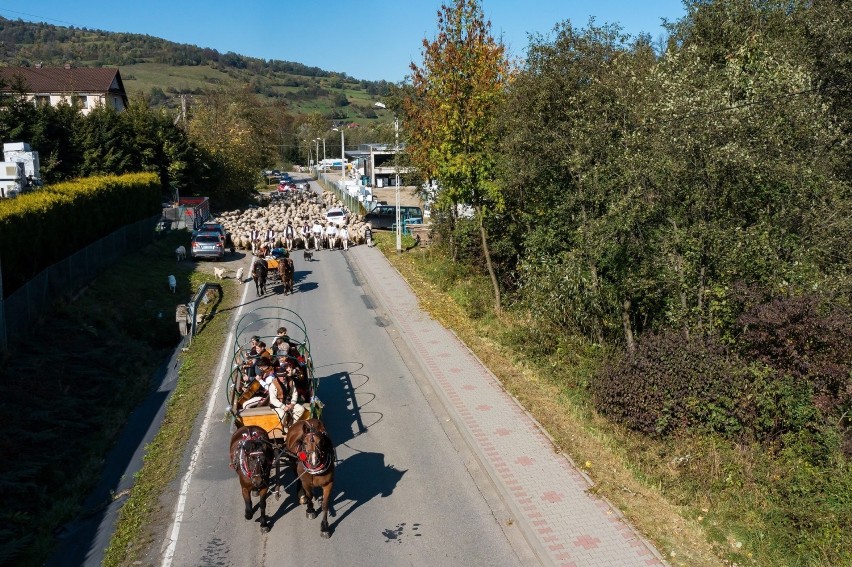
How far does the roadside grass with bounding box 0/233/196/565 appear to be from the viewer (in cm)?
1007

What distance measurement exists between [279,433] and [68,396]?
586 centimetres

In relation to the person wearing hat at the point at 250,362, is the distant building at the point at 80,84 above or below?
above

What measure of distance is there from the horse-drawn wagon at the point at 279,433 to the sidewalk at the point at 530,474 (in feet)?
9.37

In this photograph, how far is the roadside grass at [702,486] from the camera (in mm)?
8766

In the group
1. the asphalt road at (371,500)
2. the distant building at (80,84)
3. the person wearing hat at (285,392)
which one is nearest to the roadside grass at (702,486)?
the asphalt road at (371,500)

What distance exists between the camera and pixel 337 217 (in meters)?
43.5

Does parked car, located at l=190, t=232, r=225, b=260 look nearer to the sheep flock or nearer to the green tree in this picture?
the sheep flock

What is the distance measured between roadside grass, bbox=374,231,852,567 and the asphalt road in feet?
6.00

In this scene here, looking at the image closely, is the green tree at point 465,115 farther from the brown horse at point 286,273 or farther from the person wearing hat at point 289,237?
the person wearing hat at point 289,237

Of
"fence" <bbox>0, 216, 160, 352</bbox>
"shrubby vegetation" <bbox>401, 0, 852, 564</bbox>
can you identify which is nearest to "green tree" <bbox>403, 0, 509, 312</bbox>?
Answer: "shrubby vegetation" <bbox>401, 0, 852, 564</bbox>

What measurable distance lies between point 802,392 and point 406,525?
6.51 meters

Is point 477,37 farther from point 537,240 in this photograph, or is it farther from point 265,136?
point 265,136

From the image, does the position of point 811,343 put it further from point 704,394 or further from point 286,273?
point 286,273

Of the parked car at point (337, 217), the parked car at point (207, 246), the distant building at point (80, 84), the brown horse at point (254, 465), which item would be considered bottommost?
the brown horse at point (254, 465)
